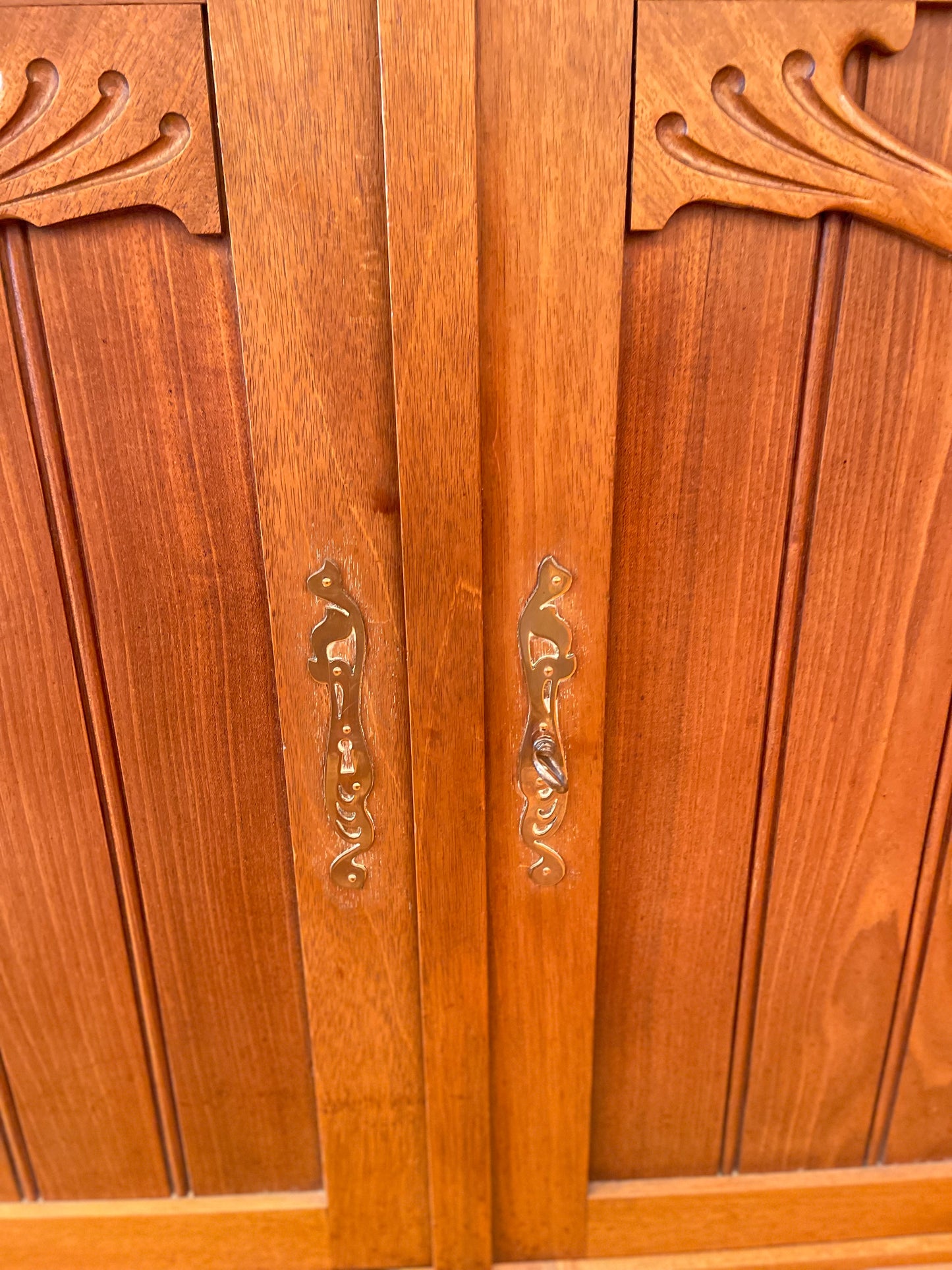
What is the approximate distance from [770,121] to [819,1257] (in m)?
0.93

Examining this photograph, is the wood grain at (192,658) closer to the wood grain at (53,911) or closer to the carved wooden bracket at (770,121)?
the wood grain at (53,911)

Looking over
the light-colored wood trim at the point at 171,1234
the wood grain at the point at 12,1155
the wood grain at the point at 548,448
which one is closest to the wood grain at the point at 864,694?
the wood grain at the point at 548,448

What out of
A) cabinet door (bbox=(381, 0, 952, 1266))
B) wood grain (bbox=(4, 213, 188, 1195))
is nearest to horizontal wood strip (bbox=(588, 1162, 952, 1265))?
cabinet door (bbox=(381, 0, 952, 1266))

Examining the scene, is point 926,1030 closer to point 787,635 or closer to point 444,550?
point 787,635

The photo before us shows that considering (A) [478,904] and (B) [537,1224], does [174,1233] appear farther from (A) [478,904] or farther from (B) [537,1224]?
(A) [478,904]

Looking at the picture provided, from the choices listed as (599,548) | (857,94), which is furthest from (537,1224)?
(857,94)

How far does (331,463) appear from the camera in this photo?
0.53 metres

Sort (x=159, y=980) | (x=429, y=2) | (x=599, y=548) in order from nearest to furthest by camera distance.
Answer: (x=429, y=2), (x=599, y=548), (x=159, y=980)

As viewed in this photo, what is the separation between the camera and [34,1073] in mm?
695

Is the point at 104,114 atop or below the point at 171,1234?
atop

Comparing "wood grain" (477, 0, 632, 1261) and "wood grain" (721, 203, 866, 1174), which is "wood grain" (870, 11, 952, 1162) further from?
"wood grain" (477, 0, 632, 1261)

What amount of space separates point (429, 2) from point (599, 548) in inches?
12.5

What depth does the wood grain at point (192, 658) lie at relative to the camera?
1.65 feet

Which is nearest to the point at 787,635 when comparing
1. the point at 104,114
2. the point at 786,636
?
the point at 786,636
